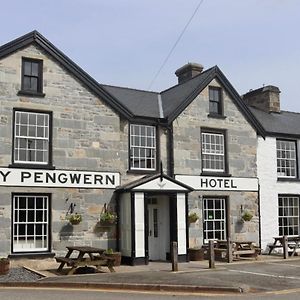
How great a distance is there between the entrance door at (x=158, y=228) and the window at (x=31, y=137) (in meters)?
4.83

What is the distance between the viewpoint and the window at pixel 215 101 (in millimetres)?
Result: 22969

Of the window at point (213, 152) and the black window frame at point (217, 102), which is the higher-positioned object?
the black window frame at point (217, 102)

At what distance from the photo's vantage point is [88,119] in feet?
65.1

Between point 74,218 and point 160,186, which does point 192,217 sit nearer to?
point 160,186

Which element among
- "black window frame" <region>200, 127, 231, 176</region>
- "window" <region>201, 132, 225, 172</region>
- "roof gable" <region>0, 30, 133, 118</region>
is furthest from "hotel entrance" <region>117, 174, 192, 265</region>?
"roof gable" <region>0, 30, 133, 118</region>

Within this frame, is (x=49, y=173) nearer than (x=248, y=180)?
Yes

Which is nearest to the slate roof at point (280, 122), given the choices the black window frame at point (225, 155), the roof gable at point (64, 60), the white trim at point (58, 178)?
the black window frame at point (225, 155)

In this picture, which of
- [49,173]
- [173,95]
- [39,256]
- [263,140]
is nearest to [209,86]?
[173,95]

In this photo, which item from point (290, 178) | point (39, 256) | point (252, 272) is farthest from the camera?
point (290, 178)

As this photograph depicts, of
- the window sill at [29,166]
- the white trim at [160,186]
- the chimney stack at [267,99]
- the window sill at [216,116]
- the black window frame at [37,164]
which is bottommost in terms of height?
the white trim at [160,186]

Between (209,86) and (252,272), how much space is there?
9.28 metres

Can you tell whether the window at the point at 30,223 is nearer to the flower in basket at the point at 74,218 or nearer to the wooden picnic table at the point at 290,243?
the flower in basket at the point at 74,218

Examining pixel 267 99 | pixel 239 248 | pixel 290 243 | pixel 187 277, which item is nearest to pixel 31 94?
pixel 187 277

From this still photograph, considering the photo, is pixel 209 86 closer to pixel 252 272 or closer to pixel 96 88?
pixel 96 88
